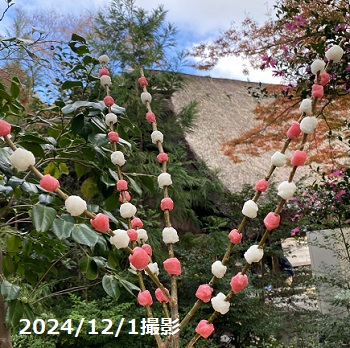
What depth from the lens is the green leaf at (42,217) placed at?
0.57m

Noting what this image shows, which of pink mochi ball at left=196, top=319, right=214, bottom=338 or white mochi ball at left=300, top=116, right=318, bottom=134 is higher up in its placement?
white mochi ball at left=300, top=116, right=318, bottom=134

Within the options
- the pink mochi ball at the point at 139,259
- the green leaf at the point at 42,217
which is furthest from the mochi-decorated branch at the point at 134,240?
the green leaf at the point at 42,217

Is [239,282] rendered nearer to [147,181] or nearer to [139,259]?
[139,259]

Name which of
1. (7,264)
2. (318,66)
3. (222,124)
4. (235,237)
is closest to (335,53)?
(318,66)

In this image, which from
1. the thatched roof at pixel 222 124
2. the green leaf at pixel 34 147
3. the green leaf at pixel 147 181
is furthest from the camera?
the thatched roof at pixel 222 124

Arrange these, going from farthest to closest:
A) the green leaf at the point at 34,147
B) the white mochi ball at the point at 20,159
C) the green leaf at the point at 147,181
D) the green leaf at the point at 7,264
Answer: the green leaf at the point at 7,264
the green leaf at the point at 147,181
the green leaf at the point at 34,147
the white mochi ball at the point at 20,159

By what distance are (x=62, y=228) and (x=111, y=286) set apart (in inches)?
6.3

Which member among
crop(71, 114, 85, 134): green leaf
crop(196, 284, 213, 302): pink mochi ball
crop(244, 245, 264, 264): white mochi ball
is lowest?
crop(196, 284, 213, 302): pink mochi ball

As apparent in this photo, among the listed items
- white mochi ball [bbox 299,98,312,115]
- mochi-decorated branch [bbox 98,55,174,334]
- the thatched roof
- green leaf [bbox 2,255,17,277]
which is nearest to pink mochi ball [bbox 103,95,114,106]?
mochi-decorated branch [bbox 98,55,174,334]

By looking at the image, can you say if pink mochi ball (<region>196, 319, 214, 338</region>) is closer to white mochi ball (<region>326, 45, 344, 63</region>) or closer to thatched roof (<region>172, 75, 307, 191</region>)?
white mochi ball (<region>326, 45, 344, 63</region>)

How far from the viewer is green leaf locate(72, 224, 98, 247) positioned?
581mm

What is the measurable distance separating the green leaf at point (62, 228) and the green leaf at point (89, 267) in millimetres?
128

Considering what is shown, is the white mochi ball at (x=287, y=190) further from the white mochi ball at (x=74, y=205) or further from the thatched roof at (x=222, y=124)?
the thatched roof at (x=222, y=124)

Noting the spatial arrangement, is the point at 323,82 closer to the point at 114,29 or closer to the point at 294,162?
the point at 294,162
